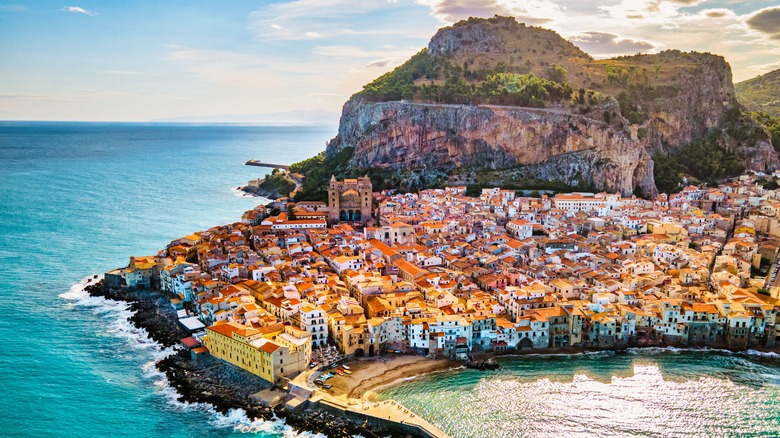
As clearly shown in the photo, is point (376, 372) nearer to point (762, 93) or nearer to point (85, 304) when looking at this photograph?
point (85, 304)

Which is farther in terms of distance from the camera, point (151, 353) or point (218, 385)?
point (151, 353)

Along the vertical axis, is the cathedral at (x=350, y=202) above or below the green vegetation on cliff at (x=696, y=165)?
below

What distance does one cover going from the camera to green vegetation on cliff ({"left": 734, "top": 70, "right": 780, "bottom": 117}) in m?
126

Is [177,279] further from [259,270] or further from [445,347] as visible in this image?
[445,347]

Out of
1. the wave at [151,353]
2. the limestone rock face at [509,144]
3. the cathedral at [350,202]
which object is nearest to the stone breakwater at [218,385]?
the wave at [151,353]

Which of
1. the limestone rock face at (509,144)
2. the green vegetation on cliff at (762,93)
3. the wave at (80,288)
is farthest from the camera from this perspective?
the green vegetation on cliff at (762,93)

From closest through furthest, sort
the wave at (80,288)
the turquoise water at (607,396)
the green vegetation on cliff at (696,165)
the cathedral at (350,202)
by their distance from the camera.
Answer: the turquoise water at (607,396) → the wave at (80,288) → the cathedral at (350,202) → the green vegetation on cliff at (696,165)

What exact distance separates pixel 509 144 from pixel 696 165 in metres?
31.3

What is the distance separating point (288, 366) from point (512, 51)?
3409 inches

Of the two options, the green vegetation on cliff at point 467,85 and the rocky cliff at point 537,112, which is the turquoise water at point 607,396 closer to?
the rocky cliff at point 537,112

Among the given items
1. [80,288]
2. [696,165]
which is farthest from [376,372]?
[696,165]

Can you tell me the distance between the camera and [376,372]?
30.2 meters

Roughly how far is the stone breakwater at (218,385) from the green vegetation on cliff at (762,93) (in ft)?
410

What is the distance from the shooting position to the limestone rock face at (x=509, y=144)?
74.1m
